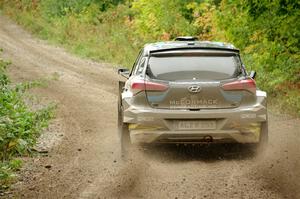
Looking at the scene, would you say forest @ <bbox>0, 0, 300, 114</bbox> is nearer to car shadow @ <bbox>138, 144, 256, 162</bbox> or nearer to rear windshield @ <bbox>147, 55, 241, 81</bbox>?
car shadow @ <bbox>138, 144, 256, 162</bbox>

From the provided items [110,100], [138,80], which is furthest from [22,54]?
[138,80]

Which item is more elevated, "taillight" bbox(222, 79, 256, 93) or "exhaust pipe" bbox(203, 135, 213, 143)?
"taillight" bbox(222, 79, 256, 93)

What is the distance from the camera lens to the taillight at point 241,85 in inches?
362

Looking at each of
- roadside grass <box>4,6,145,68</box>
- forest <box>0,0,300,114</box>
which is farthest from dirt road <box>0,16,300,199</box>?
roadside grass <box>4,6,145,68</box>

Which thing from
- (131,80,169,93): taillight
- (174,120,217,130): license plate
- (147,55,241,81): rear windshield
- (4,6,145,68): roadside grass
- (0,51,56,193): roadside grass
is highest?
(147,55,241,81): rear windshield

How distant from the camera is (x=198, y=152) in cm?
1006

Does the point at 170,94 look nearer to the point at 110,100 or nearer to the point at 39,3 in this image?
the point at 110,100

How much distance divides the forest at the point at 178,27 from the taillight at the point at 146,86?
576cm

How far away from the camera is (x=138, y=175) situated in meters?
8.50

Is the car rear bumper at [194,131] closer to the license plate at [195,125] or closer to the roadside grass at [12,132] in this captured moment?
the license plate at [195,125]

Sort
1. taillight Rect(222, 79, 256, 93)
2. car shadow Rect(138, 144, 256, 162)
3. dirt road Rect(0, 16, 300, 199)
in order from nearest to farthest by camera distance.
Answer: dirt road Rect(0, 16, 300, 199)
taillight Rect(222, 79, 256, 93)
car shadow Rect(138, 144, 256, 162)

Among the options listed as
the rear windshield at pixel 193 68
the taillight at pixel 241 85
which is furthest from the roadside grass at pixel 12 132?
the taillight at pixel 241 85

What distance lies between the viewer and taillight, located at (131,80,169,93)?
30.0 ft

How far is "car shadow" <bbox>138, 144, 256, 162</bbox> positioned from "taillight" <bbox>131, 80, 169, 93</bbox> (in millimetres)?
828
